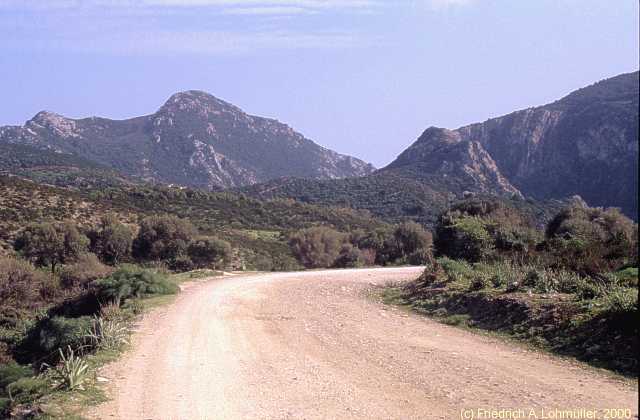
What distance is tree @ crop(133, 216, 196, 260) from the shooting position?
36844 millimetres

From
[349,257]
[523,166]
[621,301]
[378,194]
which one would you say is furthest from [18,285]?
[378,194]

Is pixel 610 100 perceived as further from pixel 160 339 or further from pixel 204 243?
pixel 160 339

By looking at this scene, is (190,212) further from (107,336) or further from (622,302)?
(622,302)

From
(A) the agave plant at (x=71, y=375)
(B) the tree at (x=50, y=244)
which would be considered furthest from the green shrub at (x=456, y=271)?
(B) the tree at (x=50, y=244)

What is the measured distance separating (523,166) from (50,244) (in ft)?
244

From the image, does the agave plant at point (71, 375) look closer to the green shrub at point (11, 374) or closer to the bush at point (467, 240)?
the green shrub at point (11, 374)

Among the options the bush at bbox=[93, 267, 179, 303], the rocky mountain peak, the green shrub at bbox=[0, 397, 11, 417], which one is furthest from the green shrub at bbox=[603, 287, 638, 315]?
the rocky mountain peak

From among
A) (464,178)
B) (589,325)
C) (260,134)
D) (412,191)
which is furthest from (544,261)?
(260,134)

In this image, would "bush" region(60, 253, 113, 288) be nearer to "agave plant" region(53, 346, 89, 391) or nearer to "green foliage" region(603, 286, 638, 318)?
"agave plant" region(53, 346, 89, 391)

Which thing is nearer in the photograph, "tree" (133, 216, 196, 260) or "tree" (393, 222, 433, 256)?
"tree" (133, 216, 196, 260)

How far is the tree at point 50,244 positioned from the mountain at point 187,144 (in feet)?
308

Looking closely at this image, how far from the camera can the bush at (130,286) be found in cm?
1722

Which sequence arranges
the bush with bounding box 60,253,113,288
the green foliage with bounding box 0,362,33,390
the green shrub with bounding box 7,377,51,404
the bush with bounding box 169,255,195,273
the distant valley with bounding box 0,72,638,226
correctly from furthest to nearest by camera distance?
1. the distant valley with bounding box 0,72,638,226
2. the bush with bounding box 169,255,195,273
3. the bush with bounding box 60,253,113,288
4. the green foliage with bounding box 0,362,33,390
5. the green shrub with bounding box 7,377,51,404

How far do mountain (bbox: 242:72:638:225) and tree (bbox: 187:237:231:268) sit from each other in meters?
24.7
